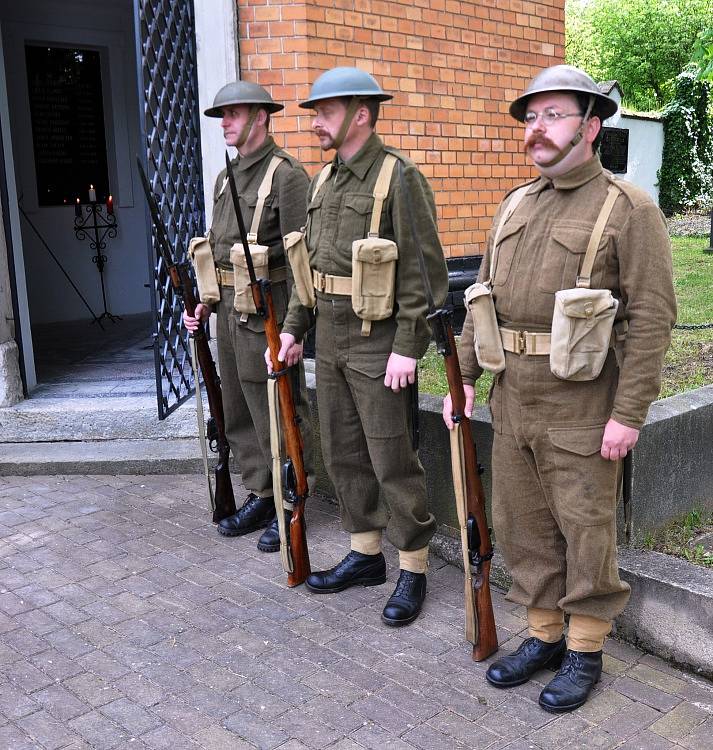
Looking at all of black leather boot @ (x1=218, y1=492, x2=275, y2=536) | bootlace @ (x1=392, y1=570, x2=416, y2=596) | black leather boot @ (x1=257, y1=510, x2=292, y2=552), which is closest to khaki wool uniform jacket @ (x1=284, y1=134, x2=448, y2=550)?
bootlace @ (x1=392, y1=570, x2=416, y2=596)

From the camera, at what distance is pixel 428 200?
3.67 meters

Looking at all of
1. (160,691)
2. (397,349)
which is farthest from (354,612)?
(397,349)

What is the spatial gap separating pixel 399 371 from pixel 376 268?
0.42 meters

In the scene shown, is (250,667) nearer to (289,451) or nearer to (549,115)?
(289,451)

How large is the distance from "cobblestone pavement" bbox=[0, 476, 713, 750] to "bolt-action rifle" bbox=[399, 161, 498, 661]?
5.8 inches

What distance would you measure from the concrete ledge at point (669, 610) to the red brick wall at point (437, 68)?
3.71 m

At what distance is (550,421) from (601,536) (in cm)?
42

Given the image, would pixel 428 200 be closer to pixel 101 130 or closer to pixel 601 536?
pixel 601 536

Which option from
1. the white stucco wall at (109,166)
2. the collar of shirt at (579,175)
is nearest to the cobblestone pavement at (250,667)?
the collar of shirt at (579,175)

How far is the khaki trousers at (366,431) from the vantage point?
3758mm

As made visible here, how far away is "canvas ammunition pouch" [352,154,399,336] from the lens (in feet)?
11.6

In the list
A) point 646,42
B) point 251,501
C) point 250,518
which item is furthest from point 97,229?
point 646,42

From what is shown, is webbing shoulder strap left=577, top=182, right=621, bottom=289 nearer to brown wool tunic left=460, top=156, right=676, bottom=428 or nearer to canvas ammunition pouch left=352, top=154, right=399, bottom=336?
brown wool tunic left=460, top=156, right=676, bottom=428

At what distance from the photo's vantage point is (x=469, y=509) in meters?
3.32
